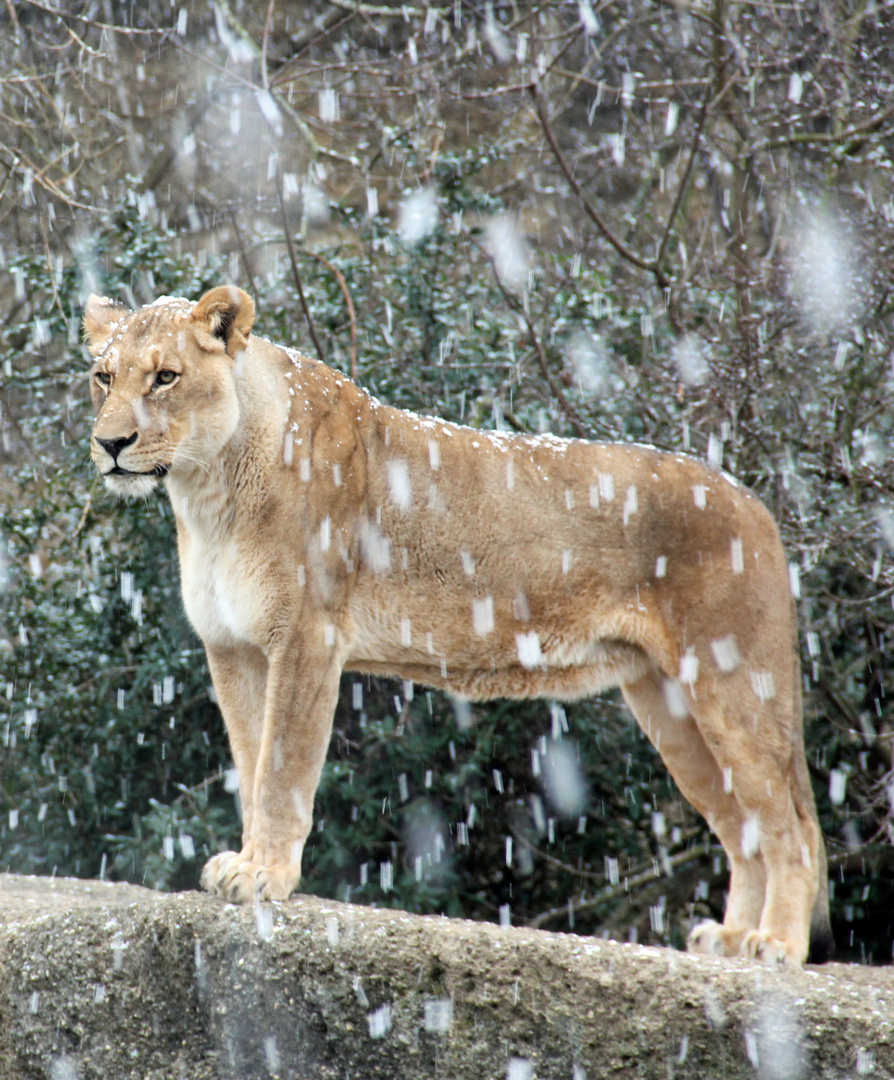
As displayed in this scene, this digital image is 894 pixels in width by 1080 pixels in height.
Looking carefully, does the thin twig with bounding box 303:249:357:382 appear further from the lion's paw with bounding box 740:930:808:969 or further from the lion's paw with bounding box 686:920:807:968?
the lion's paw with bounding box 740:930:808:969

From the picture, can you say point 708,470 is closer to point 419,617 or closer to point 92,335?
point 419,617

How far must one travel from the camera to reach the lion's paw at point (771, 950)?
399 centimetres

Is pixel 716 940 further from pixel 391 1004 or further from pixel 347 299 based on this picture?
pixel 347 299

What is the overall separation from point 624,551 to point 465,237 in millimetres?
3200

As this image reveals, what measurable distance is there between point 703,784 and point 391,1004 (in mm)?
1812

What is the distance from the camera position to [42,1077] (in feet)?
12.2

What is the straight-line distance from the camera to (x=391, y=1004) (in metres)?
3.38

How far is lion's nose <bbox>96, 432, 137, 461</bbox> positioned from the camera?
12.3 feet

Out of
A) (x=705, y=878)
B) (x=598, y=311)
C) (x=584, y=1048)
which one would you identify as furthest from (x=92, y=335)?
(x=705, y=878)

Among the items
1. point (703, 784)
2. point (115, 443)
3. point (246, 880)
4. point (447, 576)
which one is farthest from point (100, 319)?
point (703, 784)

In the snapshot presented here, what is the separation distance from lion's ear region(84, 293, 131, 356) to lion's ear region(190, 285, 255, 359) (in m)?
0.38

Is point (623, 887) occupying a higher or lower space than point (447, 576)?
lower

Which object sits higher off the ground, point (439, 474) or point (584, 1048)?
point (439, 474)

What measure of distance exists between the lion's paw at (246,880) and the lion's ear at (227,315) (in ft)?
5.42
